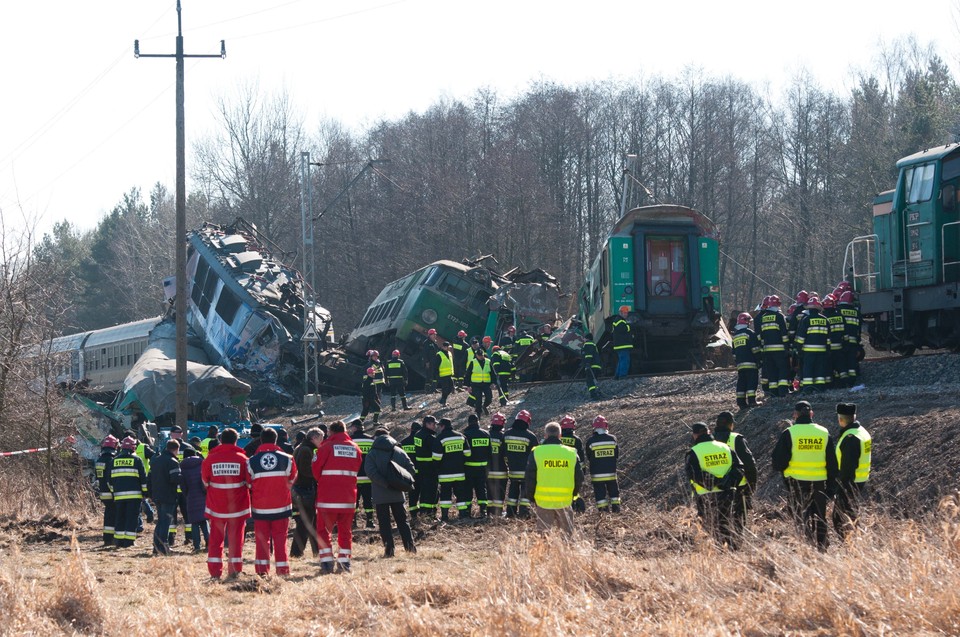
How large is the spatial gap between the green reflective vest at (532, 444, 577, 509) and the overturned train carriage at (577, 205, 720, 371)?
11.9 meters

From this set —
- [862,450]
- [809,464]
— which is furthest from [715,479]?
[862,450]

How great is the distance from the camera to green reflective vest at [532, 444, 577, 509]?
35.3ft

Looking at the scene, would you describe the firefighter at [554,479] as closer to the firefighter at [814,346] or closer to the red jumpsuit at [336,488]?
the red jumpsuit at [336,488]

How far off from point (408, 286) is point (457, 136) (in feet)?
104

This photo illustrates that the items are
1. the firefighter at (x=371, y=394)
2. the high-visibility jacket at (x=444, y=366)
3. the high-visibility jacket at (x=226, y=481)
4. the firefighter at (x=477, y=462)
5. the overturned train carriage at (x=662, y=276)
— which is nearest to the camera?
the high-visibility jacket at (x=226, y=481)

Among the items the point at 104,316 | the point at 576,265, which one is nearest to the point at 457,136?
the point at 576,265

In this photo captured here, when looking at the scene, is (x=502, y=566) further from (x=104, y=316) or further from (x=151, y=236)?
(x=104, y=316)

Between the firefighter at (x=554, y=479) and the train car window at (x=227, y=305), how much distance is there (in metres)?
21.4

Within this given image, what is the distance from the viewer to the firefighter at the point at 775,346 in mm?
16234

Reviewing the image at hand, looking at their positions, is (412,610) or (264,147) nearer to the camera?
(412,610)

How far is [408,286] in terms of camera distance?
102ft

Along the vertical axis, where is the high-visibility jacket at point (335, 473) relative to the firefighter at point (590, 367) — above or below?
below

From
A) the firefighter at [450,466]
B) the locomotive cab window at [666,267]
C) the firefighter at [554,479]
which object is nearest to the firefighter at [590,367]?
the locomotive cab window at [666,267]

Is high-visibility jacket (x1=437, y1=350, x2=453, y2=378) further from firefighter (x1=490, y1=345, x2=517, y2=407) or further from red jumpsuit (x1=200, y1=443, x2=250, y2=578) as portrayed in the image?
red jumpsuit (x1=200, y1=443, x2=250, y2=578)
